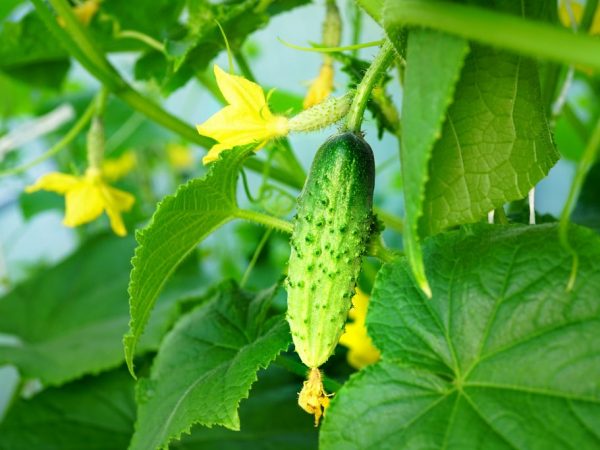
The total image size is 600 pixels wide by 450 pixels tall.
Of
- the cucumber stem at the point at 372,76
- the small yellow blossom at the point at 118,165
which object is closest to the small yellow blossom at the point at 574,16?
the cucumber stem at the point at 372,76

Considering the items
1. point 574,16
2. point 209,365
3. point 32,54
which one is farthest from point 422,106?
point 32,54

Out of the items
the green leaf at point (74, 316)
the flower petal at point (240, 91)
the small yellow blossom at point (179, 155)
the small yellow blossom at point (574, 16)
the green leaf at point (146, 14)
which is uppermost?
the green leaf at point (146, 14)

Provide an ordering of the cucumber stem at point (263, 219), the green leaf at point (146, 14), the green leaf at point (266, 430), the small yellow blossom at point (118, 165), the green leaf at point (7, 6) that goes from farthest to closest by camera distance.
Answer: the small yellow blossom at point (118, 165) < the green leaf at point (7, 6) < the green leaf at point (146, 14) < the green leaf at point (266, 430) < the cucumber stem at point (263, 219)

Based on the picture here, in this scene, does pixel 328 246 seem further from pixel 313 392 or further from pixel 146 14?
pixel 146 14

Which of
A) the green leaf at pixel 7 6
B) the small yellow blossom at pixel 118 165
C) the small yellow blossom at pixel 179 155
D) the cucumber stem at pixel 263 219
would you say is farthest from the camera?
the small yellow blossom at pixel 179 155

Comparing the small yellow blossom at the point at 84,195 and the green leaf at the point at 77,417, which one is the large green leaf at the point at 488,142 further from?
the green leaf at the point at 77,417

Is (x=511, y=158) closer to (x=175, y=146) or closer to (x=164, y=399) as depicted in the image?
(x=164, y=399)

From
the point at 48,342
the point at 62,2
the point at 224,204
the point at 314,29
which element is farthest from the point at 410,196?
the point at 314,29
